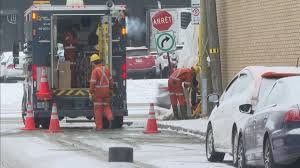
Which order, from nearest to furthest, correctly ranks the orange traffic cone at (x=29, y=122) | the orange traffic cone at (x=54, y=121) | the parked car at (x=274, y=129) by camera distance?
1. the parked car at (x=274, y=129)
2. the orange traffic cone at (x=54, y=121)
3. the orange traffic cone at (x=29, y=122)

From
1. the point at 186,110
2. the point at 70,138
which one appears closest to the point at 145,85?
the point at 186,110

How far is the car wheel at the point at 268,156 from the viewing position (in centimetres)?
1158

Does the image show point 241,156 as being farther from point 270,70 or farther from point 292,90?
point 292,90

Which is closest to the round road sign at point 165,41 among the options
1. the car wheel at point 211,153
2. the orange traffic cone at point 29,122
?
the orange traffic cone at point 29,122

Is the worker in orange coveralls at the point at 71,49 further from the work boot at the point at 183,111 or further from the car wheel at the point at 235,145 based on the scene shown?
the car wheel at the point at 235,145

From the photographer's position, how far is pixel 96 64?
2248cm

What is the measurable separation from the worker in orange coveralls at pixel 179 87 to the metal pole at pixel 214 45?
1.35m

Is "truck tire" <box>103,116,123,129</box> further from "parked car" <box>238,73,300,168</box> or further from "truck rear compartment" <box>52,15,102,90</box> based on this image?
"parked car" <box>238,73,300,168</box>

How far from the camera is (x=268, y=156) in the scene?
38.7ft

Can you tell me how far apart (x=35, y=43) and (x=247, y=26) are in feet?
17.3

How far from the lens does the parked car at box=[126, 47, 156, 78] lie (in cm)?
4562

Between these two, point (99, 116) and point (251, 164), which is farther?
point (99, 116)

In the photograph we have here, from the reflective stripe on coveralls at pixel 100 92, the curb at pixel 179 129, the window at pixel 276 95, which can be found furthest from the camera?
→ the reflective stripe on coveralls at pixel 100 92

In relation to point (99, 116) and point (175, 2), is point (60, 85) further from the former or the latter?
point (175, 2)
